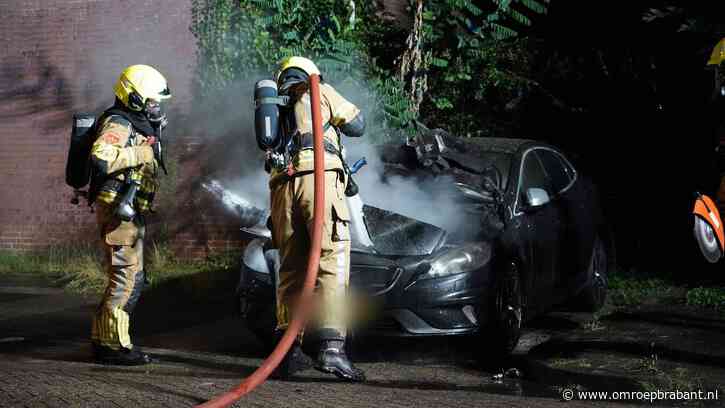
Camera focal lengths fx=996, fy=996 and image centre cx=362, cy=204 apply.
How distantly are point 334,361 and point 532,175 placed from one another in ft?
9.35

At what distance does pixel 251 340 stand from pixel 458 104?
4226 mm

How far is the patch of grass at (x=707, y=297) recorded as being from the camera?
855 cm

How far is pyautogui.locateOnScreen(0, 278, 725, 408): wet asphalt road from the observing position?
468 centimetres

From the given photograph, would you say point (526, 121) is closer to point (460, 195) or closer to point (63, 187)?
point (460, 195)

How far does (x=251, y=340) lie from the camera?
755cm

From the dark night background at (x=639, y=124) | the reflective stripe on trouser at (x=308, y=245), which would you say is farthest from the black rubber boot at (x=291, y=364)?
the dark night background at (x=639, y=124)

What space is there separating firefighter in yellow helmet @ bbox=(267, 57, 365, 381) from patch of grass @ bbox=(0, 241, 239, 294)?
5039 mm

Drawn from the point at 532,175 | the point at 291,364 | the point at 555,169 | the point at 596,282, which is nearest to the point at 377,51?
the point at 555,169

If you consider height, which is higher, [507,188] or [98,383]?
[507,188]

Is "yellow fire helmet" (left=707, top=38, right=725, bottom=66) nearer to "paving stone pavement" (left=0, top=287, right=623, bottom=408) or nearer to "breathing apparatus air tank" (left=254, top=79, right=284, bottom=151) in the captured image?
"paving stone pavement" (left=0, top=287, right=623, bottom=408)

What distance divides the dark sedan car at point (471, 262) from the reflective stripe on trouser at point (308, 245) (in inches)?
27.8

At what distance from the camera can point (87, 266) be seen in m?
11.0

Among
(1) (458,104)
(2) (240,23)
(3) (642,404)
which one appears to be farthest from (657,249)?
(3) (642,404)

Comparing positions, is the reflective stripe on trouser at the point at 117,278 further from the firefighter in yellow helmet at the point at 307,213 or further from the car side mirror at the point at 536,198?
Answer: the car side mirror at the point at 536,198
